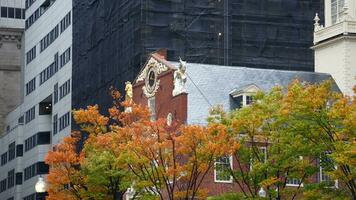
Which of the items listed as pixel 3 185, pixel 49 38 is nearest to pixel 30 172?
pixel 49 38

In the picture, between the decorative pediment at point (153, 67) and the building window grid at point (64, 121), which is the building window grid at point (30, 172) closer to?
the building window grid at point (64, 121)

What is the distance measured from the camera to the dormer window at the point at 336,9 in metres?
90.3

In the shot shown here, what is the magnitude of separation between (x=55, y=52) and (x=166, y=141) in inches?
2740

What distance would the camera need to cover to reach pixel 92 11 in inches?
4518

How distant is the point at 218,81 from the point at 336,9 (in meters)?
14.6

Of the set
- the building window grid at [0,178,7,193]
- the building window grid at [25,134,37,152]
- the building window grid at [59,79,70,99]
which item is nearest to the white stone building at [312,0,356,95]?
the building window grid at [59,79,70,99]

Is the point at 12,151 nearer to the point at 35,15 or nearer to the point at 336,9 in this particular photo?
the point at 35,15

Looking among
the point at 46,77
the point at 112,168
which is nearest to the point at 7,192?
the point at 46,77

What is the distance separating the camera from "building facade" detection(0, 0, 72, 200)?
128 meters

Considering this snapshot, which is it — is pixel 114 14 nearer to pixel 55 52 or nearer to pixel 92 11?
pixel 92 11

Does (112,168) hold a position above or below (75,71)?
below

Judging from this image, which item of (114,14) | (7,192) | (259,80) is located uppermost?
(114,14)

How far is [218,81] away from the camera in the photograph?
3250 inches

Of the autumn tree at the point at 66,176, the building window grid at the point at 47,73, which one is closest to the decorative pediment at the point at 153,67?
the autumn tree at the point at 66,176
